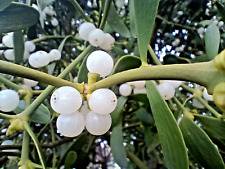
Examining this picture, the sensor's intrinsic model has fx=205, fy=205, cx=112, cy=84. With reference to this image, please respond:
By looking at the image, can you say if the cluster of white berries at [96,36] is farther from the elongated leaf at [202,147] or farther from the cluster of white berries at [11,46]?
the elongated leaf at [202,147]

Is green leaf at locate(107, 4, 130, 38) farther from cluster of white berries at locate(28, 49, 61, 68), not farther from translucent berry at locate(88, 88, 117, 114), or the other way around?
translucent berry at locate(88, 88, 117, 114)

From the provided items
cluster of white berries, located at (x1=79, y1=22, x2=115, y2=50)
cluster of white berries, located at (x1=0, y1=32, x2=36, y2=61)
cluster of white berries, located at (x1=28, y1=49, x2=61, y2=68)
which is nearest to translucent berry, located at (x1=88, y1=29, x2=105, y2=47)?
cluster of white berries, located at (x1=79, y1=22, x2=115, y2=50)

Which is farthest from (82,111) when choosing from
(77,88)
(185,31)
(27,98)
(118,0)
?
(185,31)

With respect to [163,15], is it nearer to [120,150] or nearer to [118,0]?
[118,0]

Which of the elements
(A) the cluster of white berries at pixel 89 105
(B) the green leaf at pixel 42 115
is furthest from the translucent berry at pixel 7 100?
(A) the cluster of white berries at pixel 89 105

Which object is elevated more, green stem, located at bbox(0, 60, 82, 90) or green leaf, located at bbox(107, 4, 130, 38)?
green leaf, located at bbox(107, 4, 130, 38)

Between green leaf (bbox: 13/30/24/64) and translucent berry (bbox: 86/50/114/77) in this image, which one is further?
green leaf (bbox: 13/30/24/64)
